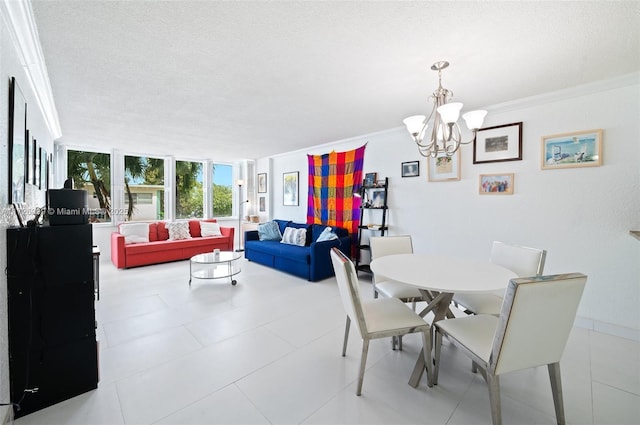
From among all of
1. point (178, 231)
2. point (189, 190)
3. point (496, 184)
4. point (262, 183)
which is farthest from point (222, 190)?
point (496, 184)

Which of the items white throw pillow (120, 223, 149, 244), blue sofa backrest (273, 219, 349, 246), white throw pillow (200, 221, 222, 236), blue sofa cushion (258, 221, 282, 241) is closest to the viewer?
blue sofa backrest (273, 219, 349, 246)

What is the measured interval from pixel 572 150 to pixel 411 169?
1.69m

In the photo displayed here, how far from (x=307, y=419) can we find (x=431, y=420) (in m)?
0.71

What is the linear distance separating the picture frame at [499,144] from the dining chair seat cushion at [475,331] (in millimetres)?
2059

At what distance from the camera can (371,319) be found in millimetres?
1813

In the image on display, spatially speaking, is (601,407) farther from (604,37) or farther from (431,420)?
(604,37)

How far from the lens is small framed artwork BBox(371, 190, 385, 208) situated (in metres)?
4.17

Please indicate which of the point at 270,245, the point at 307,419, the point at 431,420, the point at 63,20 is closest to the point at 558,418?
Result: the point at 431,420

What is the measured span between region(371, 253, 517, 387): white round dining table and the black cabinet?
1991 mm

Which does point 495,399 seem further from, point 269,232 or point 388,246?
point 269,232

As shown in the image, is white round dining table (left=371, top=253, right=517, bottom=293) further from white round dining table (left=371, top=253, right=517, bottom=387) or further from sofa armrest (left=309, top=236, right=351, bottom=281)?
sofa armrest (left=309, top=236, right=351, bottom=281)

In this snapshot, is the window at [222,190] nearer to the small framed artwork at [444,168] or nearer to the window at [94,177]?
the window at [94,177]

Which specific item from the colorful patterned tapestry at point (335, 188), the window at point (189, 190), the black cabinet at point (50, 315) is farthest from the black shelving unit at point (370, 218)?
the window at point (189, 190)

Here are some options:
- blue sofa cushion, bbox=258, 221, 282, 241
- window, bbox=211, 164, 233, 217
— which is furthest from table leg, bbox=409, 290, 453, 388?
window, bbox=211, 164, 233, 217
